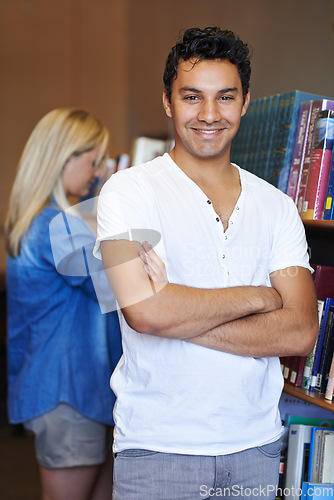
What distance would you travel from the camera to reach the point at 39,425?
72.6 inches

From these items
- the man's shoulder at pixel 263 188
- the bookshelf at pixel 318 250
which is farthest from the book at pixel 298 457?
the man's shoulder at pixel 263 188

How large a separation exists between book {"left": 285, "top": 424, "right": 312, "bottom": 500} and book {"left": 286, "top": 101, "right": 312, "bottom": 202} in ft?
2.19

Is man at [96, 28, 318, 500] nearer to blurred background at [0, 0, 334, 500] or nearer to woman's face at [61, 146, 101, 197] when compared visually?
blurred background at [0, 0, 334, 500]

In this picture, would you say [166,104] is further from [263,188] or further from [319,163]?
[319,163]

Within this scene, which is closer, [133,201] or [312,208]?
[133,201]

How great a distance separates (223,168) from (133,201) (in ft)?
0.97

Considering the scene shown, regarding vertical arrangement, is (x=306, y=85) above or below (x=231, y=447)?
above

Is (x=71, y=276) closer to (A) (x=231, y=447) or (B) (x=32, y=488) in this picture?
(A) (x=231, y=447)

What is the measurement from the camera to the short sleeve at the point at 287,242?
137 cm

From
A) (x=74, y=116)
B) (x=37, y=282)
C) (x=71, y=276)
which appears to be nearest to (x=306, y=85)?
(x=74, y=116)

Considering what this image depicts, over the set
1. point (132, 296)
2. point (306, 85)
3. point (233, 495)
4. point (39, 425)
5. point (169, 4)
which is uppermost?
point (169, 4)

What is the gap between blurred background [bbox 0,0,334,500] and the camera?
1.80m

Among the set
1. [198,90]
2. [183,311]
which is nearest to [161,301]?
[183,311]

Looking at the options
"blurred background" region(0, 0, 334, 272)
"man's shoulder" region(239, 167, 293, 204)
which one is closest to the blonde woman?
"blurred background" region(0, 0, 334, 272)
